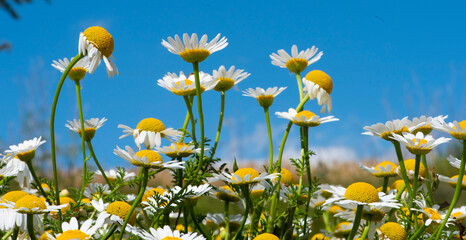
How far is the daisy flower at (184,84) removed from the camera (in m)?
1.69

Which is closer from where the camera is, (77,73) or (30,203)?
(30,203)

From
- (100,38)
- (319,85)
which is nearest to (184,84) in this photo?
(100,38)

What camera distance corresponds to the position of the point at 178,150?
1.63 m

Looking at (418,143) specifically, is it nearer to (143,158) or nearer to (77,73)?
(143,158)

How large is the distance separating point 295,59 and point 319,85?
23 cm

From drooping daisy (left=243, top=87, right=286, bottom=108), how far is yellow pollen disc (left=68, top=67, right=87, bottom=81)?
592 mm

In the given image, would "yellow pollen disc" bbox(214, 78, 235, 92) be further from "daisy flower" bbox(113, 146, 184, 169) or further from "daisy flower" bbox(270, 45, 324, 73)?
"daisy flower" bbox(113, 146, 184, 169)

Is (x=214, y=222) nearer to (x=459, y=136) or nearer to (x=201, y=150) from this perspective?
(x=201, y=150)

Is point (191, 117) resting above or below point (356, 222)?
above

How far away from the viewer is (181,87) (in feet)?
5.56

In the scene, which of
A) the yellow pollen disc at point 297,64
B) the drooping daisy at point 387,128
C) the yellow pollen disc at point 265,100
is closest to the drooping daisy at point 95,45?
the yellow pollen disc at point 265,100

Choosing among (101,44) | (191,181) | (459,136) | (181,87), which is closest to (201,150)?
(191,181)

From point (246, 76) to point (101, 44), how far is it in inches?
25.1

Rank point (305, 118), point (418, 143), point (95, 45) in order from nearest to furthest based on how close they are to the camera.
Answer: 1. point (95, 45)
2. point (418, 143)
3. point (305, 118)
